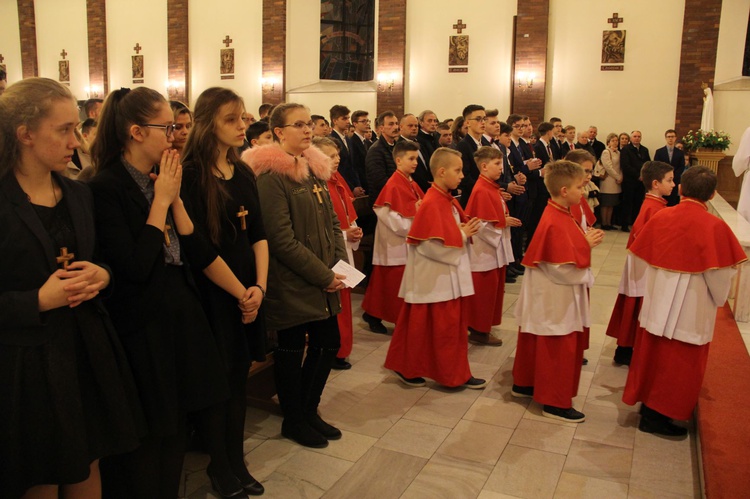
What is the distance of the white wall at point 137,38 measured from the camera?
658 inches

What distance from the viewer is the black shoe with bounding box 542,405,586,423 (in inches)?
155

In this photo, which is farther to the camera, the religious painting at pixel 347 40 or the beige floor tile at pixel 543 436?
the religious painting at pixel 347 40

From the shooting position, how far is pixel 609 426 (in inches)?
153

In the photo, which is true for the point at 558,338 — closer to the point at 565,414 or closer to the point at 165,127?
the point at 565,414

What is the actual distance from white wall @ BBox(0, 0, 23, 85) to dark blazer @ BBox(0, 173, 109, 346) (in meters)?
19.9

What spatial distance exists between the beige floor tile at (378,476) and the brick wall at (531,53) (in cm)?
1089

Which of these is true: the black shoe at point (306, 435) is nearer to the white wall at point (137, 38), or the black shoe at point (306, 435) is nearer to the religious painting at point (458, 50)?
the religious painting at point (458, 50)

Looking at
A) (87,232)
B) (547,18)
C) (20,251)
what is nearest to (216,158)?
(87,232)

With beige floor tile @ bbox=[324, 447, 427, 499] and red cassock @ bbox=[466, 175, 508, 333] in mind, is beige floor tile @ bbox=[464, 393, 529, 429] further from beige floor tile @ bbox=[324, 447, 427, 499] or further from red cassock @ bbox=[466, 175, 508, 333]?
red cassock @ bbox=[466, 175, 508, 333]

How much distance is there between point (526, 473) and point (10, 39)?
20862mm

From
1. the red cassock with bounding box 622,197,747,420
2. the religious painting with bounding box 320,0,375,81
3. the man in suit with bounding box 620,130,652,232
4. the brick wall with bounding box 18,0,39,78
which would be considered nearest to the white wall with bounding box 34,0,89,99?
the brick wall with bounding box 18,0,39,78

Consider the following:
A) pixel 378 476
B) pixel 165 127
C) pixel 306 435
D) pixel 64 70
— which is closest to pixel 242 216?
pixel 165 127

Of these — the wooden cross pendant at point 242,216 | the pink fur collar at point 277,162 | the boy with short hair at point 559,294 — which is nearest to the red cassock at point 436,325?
the boy with short hair at point 559,294

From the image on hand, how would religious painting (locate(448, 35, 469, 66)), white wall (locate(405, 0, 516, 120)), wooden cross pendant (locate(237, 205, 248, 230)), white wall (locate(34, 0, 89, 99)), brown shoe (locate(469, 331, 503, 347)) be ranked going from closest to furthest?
wooden cross pendant (locate(237, 205, 248, 230)) < brown shoe (locate(469, 331, 503, 347)) < white wall (locate(405, 0, 516, 120)) < religious painting (locate(448, 35, 469, 66)) < white wall (locate(34, 0, 89, 99))
